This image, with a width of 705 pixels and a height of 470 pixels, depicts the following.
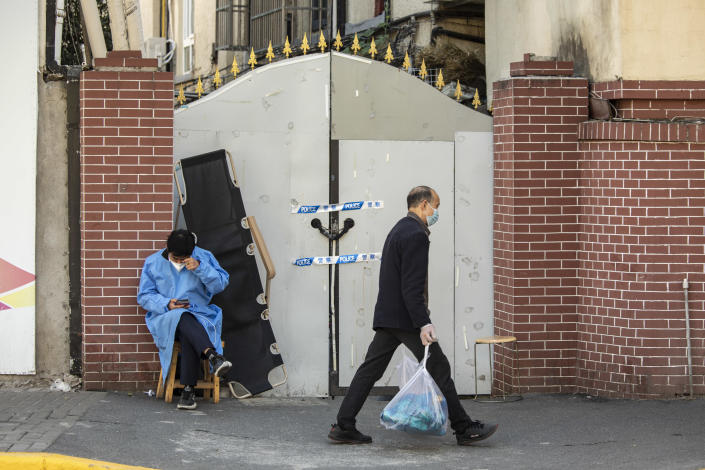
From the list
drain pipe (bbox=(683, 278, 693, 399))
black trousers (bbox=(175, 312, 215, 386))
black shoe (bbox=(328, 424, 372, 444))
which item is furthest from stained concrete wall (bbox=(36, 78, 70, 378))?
drain pipe (bbox=(683, 278, 693, 399))

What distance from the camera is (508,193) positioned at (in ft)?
28.6

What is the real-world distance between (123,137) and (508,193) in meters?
3.14

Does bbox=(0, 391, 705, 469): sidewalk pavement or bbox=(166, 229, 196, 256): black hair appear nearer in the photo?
bbox=(0, 391, 705, 469): sidewalk pavement

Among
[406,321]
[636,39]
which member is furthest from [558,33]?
[406,321]

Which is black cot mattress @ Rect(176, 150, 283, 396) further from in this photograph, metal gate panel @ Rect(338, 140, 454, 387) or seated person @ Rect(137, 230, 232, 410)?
metal gate panel @ Rect(338, 140, 454, 387)

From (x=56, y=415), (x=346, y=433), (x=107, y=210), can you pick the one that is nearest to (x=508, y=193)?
(x=346, y=433)

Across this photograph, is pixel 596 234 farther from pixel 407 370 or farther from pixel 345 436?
pixel 345 436

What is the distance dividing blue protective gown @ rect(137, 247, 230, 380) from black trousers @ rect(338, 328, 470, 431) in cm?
138

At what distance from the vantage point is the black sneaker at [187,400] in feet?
25.6

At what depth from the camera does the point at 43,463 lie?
606 cm

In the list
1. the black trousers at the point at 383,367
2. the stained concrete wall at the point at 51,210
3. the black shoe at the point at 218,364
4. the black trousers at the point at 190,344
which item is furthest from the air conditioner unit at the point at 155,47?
the black trousers at the point at 383,367

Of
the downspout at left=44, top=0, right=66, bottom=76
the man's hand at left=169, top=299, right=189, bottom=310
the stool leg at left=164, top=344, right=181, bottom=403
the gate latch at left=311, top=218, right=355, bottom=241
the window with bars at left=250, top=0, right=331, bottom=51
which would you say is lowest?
the stool leg at left=164, top=344, right=181, bottom=403

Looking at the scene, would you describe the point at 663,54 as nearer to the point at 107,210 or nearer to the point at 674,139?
the point at 674,139

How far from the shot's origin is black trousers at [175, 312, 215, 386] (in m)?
7.75
